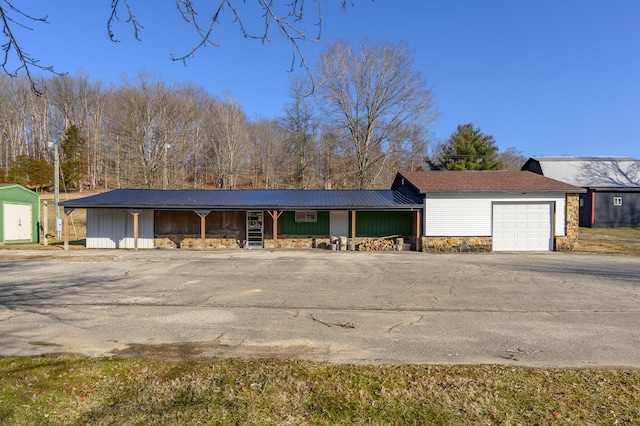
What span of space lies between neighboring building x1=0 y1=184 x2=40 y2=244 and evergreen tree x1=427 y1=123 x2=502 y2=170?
33.3 metres

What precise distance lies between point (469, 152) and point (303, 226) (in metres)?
25.1

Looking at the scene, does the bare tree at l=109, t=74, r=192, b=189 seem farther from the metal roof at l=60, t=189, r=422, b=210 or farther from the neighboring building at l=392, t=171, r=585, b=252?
the neighboring building at l=392, t=171, r=585, b=252

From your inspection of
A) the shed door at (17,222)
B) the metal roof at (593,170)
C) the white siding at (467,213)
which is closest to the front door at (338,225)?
the white siding at (467,213)

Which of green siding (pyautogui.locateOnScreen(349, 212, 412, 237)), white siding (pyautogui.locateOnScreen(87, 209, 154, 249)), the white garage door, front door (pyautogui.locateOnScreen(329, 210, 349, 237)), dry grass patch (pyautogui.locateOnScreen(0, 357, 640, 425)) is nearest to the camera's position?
dry grass patch (pyautogui.locateOnScreen(0, 357, 640, 425))

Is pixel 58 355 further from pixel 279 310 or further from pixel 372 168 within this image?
pixel 372 168

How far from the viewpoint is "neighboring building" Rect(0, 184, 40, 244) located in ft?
66.0

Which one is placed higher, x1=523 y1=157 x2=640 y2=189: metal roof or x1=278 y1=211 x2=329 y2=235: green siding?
x1=523 y1=157 x2=640 y2=189: metal roof

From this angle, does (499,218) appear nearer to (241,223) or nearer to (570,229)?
(570,229)

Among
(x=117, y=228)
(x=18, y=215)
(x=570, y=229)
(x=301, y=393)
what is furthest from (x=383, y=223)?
(x=18, y=215)

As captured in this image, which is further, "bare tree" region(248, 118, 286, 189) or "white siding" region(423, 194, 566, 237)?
"bare tree" region(248, 118, 286, 189)

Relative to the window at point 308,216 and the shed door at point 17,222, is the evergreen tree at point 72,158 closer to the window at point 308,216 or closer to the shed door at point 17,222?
the shed door at point 17,222

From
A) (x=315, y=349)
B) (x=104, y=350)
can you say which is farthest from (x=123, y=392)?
(x=315, y=349)

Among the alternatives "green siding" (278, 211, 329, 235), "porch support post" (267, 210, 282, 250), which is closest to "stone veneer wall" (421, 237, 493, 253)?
"green siding" (278, 211, 329, 235)

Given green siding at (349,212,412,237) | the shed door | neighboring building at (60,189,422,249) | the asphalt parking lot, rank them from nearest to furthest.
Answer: the asphalt parking lot
neighboring building at (60,189,422,249)
green siding at (349,212,412,237)
the shed door
